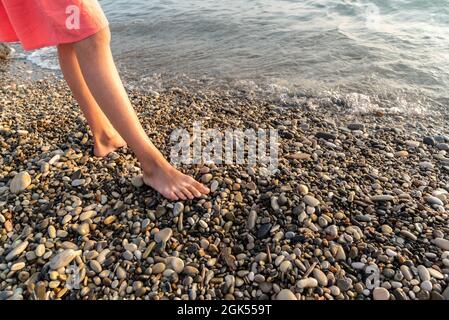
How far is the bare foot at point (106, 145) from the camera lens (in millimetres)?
3404

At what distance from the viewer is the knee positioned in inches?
92.4

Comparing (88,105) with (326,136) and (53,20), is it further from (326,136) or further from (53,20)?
(326,136)

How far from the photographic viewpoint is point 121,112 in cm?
259

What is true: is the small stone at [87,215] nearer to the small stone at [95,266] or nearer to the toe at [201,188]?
the small stone at [95,266]

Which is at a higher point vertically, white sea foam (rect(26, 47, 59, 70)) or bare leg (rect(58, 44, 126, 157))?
bare leg (rect(58, 44, 126, 157))

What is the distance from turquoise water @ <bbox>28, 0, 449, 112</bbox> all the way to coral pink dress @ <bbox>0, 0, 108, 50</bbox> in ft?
11.4

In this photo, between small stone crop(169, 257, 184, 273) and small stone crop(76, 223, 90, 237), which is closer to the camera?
small stone crop(169, 257, 184, 273)

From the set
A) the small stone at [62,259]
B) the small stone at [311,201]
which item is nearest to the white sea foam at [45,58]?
the small stone at [62,259]

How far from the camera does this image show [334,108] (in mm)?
4926

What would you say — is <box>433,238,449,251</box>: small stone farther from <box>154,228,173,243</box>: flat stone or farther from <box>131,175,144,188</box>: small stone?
<box>131,175,144,188</box>: small stone

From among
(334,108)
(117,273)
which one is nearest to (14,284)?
(117,273)

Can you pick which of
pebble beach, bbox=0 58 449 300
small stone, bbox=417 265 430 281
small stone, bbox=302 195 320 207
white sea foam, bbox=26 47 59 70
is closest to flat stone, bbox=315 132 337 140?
pebble beach, bbox=0 58 449 300

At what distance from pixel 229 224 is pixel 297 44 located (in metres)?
5.18

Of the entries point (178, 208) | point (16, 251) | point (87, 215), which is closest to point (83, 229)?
point (87, 215)
